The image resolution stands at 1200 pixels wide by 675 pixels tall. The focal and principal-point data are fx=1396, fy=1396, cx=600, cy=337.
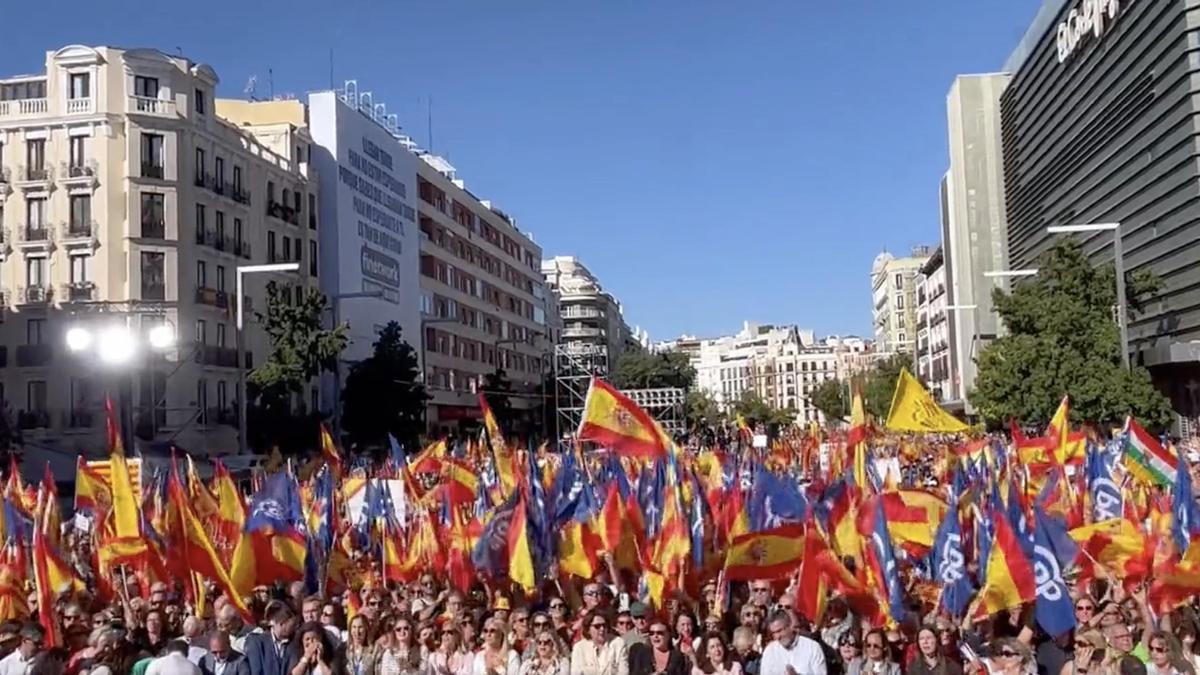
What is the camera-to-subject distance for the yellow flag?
2228cm

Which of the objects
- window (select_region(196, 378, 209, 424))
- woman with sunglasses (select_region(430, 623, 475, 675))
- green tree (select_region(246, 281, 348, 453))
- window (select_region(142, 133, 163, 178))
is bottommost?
woman with sunglasses (select_region(430, 623, 475, 675))

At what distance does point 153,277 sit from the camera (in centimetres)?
4266

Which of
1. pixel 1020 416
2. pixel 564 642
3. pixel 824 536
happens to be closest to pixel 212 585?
pixel 564 642

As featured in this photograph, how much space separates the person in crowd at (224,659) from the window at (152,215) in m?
35.7

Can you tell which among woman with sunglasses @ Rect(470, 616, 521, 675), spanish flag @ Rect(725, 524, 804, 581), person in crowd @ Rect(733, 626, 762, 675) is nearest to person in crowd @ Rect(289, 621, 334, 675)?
woman with sunglasses @ Rect(470, 616, 521, 675)

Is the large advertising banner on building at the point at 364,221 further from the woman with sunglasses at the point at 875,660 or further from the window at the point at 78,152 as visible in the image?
the woman with sunglasses at the point at 875,660

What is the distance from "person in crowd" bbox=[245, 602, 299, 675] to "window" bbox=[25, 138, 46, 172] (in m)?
36.6

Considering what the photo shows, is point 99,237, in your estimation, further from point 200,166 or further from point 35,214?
point 200,166

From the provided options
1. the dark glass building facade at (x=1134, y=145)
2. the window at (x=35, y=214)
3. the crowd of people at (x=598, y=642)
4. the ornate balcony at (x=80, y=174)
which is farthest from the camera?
the window at (x=35, y=214)

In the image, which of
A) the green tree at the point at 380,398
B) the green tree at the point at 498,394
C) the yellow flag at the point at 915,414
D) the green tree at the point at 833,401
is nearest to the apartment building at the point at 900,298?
the green tree at the point at 833,401

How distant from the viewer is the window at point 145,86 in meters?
42.7

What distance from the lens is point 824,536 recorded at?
11828 millimetres

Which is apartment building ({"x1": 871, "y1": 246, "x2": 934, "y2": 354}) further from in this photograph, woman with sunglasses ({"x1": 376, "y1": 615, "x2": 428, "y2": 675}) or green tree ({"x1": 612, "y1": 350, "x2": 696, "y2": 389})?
woman with sunglasses ({"x1": 376, "y1": 615, "x2": 428, "y2": 675})

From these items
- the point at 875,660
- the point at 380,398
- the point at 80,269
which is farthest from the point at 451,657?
the point at 380,398
